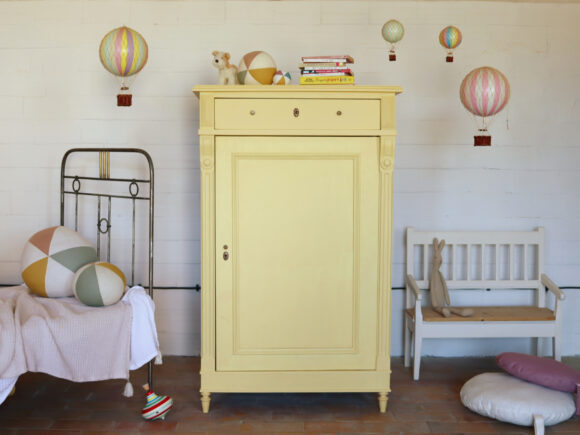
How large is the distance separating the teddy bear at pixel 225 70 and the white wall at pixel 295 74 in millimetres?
743

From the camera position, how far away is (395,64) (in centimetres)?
393

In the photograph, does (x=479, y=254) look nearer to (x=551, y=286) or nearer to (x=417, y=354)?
(x=551, y=286)

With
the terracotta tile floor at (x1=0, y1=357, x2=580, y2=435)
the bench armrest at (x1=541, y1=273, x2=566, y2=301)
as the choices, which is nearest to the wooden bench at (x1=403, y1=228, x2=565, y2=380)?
the bench armrest at (x1=541, y1=273, x2=566, y2=301)

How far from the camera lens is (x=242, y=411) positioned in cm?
313

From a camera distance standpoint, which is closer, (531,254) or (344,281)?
(344,281)

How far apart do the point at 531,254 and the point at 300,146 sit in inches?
76.9

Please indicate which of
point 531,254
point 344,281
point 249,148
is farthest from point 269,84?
point 531,254

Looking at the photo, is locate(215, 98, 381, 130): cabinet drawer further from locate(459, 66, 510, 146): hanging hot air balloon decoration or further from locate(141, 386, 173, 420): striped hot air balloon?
locate(141, 386, 173, 420): striped hot air balloon

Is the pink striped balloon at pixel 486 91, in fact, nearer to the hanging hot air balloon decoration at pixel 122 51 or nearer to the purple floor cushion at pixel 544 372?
the purple floor cushion at pixel 544 372

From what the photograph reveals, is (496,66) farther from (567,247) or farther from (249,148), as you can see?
(249,148)

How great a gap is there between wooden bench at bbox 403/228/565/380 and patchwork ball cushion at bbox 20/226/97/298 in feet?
6.20

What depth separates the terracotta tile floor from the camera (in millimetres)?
2916

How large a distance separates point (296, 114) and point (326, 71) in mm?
280

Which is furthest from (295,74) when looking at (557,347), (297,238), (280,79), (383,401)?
(557,347)
